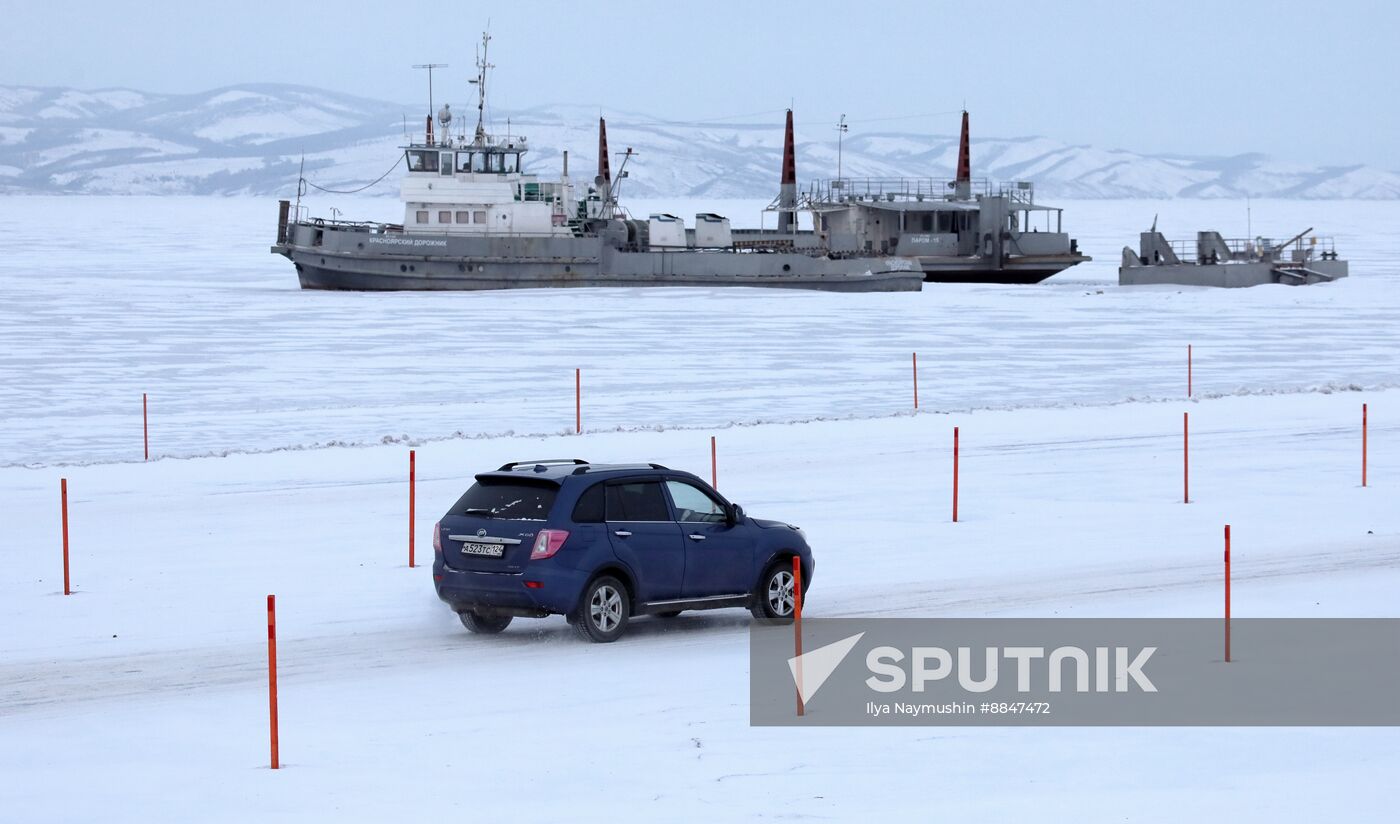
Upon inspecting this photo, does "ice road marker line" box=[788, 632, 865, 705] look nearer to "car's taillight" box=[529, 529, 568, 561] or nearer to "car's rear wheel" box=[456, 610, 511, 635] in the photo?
"car's taillight" box=[529, 529, 568, 561]

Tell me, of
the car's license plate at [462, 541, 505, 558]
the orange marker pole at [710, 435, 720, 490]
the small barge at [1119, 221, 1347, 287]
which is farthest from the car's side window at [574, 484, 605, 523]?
the small barge at [1119, 221, 1347, 287]

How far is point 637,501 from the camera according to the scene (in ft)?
45.6

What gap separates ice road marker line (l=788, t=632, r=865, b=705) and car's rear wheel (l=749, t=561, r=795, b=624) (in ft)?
4.09

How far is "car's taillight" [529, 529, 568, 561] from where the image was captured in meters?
13.1

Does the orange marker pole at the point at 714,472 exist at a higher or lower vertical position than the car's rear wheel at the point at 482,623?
higher

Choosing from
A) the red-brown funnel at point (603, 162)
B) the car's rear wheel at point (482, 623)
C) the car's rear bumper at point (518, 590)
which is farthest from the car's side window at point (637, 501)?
the red-brown funnel at point (603, 162)

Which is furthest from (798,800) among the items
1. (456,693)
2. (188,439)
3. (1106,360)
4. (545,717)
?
(1106,360)

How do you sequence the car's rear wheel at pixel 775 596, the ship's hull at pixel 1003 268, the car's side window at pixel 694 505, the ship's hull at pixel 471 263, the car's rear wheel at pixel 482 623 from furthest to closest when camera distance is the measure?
the ship's hull at pixel 1003 268, the ship's hull at pixel 471 263, the car's rear wheel at pixel 775 596, the car's side window at pixel 694 505, the car's rear wheel at pixel 482 623

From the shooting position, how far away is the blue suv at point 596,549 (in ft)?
43.4

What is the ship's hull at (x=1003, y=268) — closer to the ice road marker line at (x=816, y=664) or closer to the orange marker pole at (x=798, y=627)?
the ice road marker line at (x=816, y=664)

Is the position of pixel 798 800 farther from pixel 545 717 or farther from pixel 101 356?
pixel 101 356

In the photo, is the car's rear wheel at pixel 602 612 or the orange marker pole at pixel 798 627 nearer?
the orange marker pole at pixel 798 627

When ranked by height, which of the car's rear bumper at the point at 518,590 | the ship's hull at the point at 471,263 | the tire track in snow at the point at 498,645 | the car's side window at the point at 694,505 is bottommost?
the tire track in snow at the point at 498,645

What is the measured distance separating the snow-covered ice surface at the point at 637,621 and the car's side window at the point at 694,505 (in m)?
0.89
